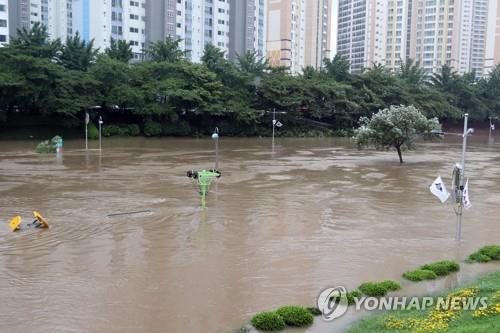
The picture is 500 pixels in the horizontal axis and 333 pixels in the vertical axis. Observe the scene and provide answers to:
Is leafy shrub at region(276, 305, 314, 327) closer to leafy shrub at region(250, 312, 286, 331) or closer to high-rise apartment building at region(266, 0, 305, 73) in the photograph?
leafy shrub at region(250, 312, 286, 331)

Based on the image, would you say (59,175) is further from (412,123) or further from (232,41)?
(232,41)

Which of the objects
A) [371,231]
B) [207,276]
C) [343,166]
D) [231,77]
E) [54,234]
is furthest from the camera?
[231,77]

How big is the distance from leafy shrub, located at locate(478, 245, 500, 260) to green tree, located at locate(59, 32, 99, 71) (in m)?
47.7

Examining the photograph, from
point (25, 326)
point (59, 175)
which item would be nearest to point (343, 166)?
point (59, 175)

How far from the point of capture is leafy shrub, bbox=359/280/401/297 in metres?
10.1

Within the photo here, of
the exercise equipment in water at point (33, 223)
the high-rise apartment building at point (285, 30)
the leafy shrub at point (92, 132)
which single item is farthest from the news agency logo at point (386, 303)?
the high-rise apartment building at point (285, 30)

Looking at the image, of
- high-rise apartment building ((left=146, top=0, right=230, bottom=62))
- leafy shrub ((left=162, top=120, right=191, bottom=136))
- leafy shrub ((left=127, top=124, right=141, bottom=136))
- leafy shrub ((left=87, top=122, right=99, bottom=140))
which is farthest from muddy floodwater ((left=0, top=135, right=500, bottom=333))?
high-rise apartment building ((left=146, top=0, right=230, bottom=62))

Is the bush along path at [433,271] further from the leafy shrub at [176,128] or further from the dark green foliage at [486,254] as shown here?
the leafy shrub at [176,128]

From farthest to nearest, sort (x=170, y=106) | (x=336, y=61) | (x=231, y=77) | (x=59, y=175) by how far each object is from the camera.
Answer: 1. (x=336, y=61)
2. (x=231, y=77)
3. (x=170, y=106)
4. (x=59, y=175)

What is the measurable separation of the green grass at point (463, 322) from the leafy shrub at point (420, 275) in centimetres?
112

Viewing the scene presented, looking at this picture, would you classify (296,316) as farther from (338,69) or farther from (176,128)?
(338,69)

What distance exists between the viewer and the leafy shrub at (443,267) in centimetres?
1156

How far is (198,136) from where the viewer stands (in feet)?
181

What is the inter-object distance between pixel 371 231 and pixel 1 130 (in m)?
39.8
